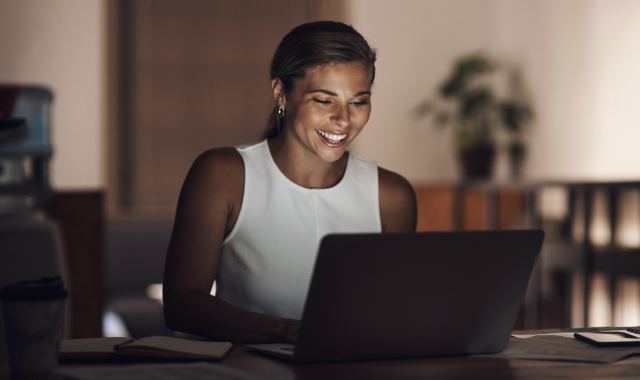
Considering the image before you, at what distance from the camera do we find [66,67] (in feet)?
13.3

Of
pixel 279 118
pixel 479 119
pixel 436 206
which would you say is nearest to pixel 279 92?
pixel 279 118

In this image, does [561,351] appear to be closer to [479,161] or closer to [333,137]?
[333,137]

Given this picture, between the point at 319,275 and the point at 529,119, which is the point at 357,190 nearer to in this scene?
the point at 319,275

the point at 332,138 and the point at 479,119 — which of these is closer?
the point at 332,138

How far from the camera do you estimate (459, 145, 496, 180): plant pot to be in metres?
4.06

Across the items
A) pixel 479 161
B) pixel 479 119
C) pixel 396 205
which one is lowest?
pixel 396 205

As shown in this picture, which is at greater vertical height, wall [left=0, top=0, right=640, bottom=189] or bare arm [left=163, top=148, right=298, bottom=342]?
wall [left=0, top=0, right=640, bottom=189]

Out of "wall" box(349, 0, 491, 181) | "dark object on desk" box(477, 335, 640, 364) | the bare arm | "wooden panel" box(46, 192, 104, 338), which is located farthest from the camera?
"wall" box(349, 0, 491, 181)

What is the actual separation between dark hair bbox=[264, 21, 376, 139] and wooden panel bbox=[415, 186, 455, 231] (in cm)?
255

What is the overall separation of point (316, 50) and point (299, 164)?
27 centimetres

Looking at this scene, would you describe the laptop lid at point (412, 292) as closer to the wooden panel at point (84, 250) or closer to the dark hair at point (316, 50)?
the dark hair at point (316, 50)

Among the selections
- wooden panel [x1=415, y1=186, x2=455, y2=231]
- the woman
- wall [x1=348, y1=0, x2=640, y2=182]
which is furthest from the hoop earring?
wooden panel [x1=415, y1=186, x2=455, y2=231]

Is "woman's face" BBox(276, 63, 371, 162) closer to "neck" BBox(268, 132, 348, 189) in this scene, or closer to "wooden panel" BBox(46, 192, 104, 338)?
"neck" BBox(268, 132, 348, 189)

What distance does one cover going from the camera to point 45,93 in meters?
2.54
